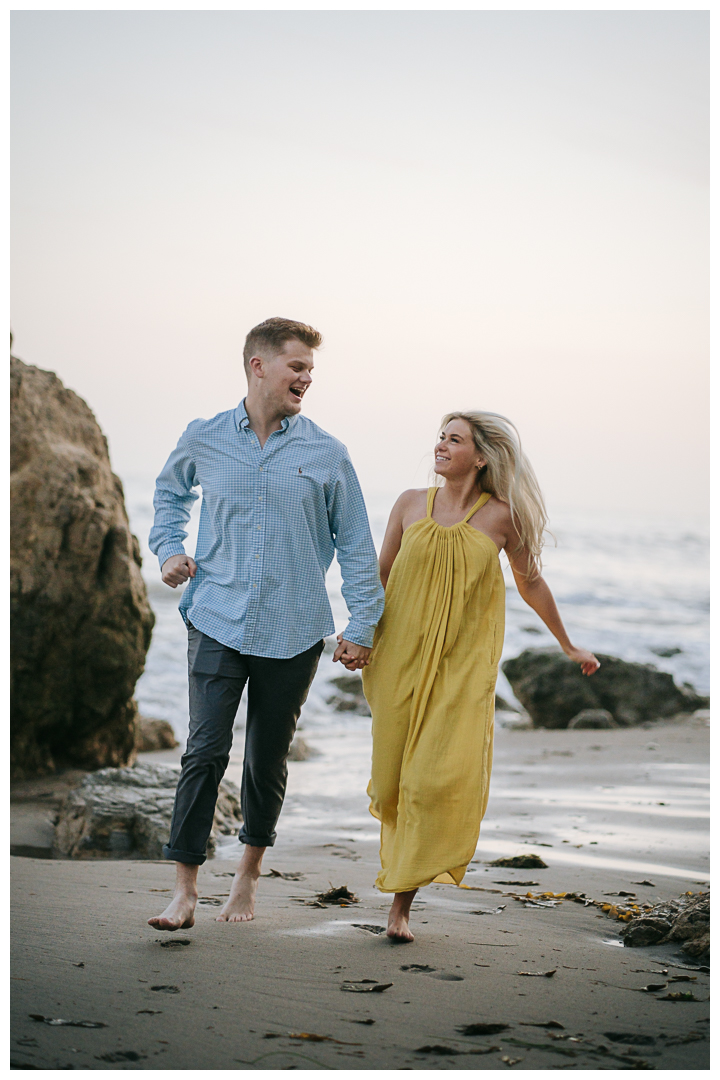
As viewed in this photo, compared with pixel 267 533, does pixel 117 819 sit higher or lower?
lower

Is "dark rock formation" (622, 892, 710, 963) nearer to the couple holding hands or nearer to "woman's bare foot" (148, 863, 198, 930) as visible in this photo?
the couple holding hands

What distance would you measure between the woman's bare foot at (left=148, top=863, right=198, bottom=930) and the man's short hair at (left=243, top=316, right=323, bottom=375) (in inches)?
74.3

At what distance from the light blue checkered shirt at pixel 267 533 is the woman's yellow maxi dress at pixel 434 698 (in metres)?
0.16

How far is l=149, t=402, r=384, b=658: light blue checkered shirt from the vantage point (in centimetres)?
341

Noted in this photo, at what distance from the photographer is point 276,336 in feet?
11.7

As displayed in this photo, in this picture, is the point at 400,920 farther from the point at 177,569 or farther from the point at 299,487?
the point at 299,487

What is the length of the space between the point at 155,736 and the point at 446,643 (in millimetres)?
5126

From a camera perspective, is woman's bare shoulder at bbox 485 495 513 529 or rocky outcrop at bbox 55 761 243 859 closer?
woman's bare shoulder at bbox 485 495 513 529

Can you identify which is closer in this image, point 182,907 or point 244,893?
point 182,907

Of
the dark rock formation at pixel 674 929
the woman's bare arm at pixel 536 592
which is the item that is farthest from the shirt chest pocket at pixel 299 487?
Result: the dark rock formation at pixel 674 929

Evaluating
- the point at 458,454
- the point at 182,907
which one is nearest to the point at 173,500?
the point at 458,454

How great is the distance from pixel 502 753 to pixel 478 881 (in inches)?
155

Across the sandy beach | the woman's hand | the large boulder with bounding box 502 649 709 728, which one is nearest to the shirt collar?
the woman's hand

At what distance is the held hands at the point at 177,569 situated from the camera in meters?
3.39
